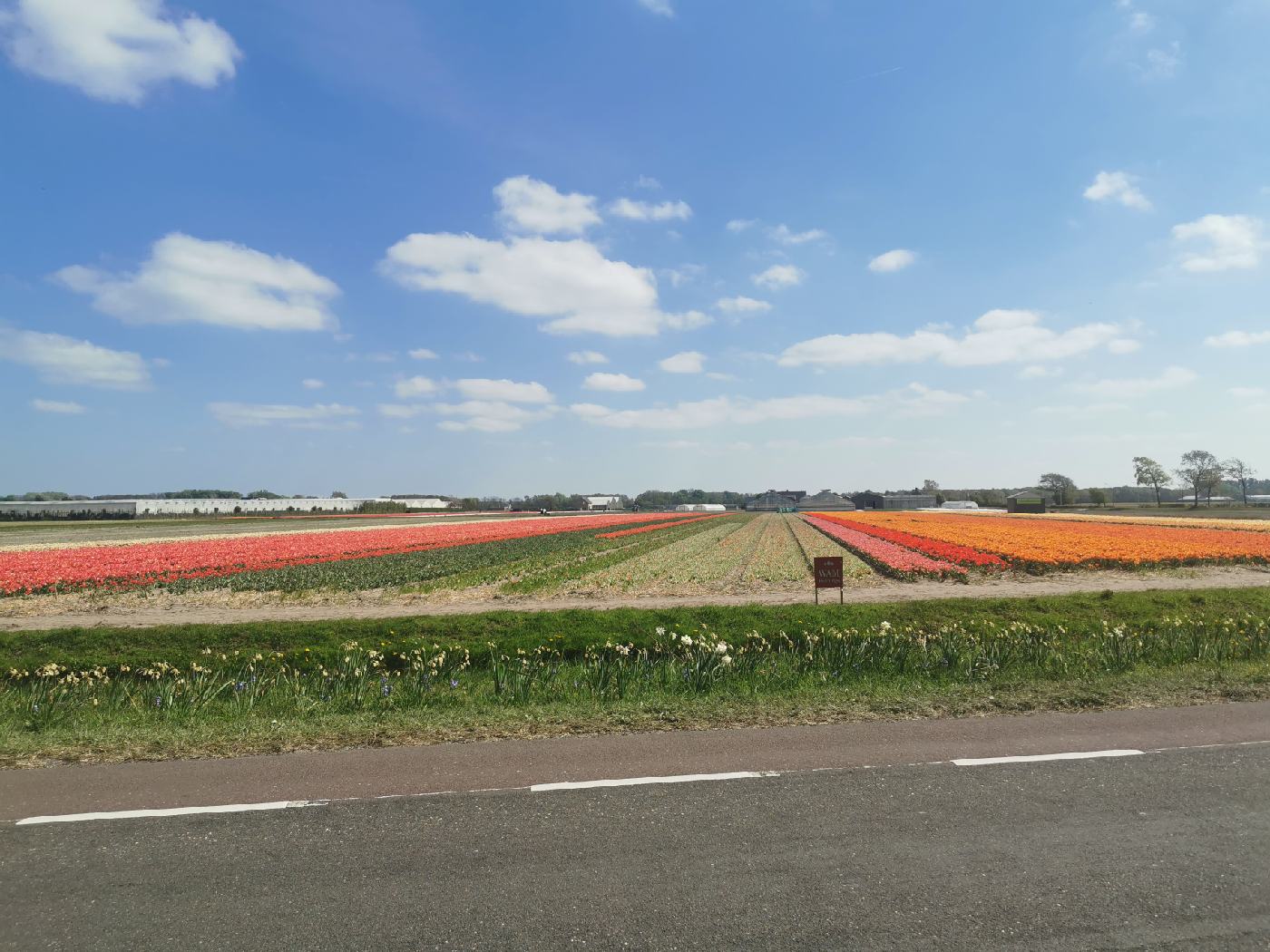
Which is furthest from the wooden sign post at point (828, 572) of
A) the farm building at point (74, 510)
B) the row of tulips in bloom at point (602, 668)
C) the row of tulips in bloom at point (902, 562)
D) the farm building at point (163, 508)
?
the farm building at point (74, 510)

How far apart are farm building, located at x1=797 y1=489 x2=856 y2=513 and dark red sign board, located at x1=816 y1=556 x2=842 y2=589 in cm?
15450

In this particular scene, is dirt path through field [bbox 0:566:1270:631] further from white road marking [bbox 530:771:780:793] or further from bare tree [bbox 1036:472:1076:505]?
bare tree [bbox 1036:472:1076:505]

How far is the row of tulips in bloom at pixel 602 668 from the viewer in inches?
440

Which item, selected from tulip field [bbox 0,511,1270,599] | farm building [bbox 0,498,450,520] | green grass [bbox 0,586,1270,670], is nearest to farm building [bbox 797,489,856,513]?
farm building [bbox 0,498,450,520]

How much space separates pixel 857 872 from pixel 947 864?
0.72 m

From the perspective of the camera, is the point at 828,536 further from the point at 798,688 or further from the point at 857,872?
the point at 857,872

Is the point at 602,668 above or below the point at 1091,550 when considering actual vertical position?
below

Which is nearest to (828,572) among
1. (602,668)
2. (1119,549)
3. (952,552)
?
(602,668)

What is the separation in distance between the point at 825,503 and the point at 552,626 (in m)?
170

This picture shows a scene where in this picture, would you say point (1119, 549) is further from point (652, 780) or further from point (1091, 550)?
point (652, 780)

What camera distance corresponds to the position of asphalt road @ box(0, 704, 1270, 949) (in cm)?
453

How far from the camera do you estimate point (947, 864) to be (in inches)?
208

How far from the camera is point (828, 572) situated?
17500 mm

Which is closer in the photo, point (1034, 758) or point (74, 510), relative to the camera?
point (1034, 758)
